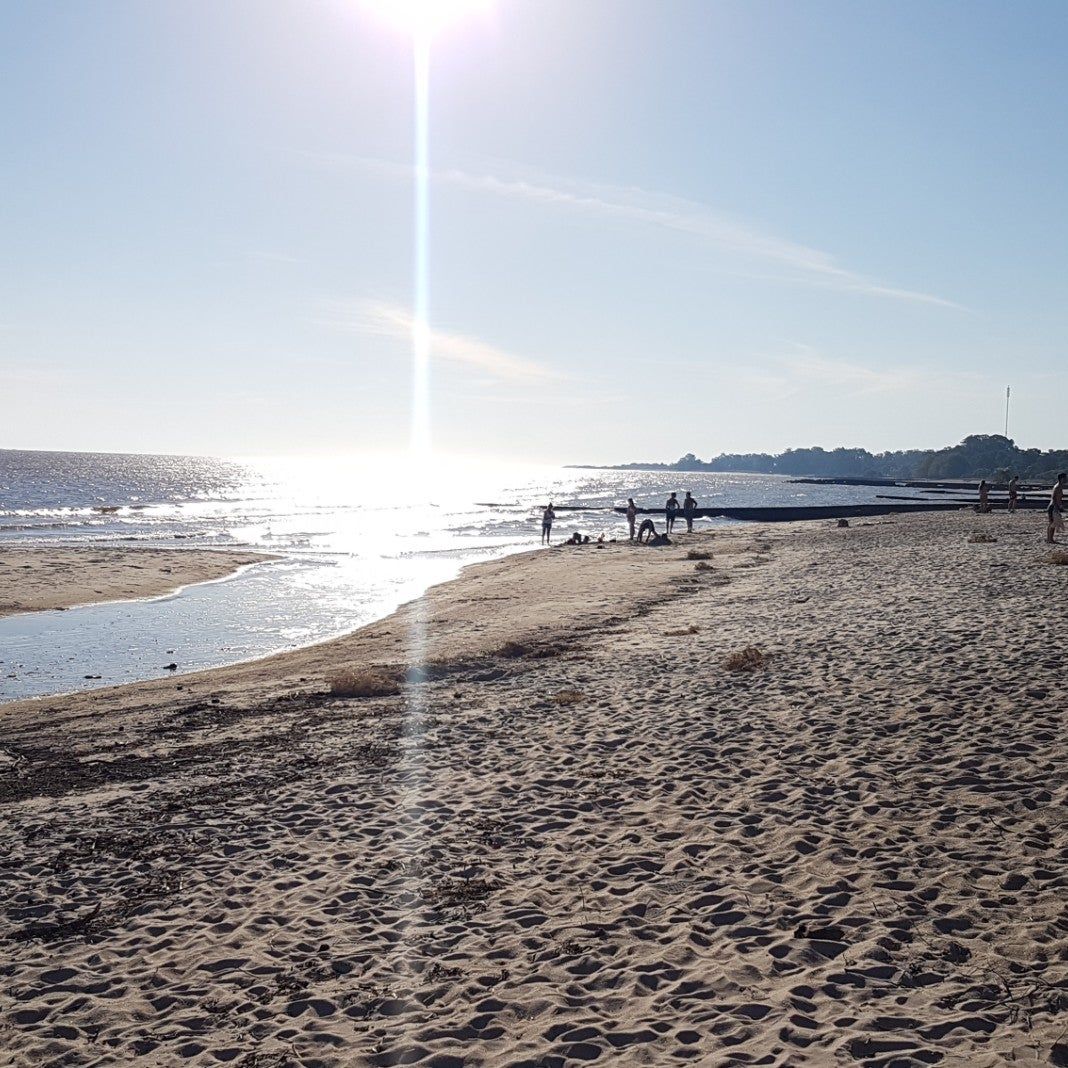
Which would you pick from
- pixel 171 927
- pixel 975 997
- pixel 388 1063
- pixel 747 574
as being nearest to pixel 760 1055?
pixel 975 997

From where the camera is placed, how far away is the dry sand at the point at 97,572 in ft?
102

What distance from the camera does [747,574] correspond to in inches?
1137

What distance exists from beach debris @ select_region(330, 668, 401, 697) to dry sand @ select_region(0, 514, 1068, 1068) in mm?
267

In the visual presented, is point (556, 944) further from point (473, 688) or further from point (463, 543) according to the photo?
point (463, 543)

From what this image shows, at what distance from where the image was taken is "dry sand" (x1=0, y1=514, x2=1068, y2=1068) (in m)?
5.60

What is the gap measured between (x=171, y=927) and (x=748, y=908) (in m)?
4.55

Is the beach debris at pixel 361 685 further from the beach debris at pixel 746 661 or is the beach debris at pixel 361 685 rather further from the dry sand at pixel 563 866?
the beach debris at pixel 746 661

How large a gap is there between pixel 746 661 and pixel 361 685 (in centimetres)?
640

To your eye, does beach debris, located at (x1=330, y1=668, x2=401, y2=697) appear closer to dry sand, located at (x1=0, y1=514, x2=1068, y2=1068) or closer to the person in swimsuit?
dry sand, located at (x1=0, y1=514, x2=1068, y2=1068)

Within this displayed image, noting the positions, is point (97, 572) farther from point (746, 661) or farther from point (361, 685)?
point (746, 661)

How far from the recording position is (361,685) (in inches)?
592

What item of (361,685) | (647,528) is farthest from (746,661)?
(647,528)

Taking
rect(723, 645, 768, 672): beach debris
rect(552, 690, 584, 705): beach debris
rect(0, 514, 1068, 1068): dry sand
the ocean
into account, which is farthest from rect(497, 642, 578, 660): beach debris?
the ocean

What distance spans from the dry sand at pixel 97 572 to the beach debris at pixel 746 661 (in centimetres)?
2344
